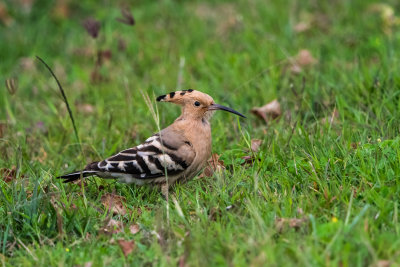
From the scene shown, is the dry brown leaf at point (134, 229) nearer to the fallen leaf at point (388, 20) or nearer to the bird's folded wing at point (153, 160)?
the bird's folded wing at point (153, 160)

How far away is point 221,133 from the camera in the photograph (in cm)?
528

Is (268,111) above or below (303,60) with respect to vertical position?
below

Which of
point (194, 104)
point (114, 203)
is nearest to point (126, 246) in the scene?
point (114, 203)

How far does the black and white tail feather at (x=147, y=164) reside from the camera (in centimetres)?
436

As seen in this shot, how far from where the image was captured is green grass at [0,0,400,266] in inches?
131

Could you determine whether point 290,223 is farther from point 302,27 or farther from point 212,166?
point 302,27

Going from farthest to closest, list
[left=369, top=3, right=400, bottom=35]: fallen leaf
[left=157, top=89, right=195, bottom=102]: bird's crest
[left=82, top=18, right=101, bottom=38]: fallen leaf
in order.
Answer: [left=369, top=3, right=400, bottom=35]: fallen leaf < [left=82, top=18, right=101, bottom=38]: fallen leaf < [left=157, top=89, right=195, bottom=102]: bird's crest

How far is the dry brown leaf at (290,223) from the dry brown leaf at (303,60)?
9.80 feet

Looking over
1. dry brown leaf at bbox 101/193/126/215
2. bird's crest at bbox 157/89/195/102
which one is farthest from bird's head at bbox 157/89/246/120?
dry brown leaf at bbox 101/193/126/215

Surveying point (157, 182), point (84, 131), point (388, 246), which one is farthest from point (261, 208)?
point (84, 131)

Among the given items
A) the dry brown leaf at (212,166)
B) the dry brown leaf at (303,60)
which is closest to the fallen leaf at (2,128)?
the dry brown leaf at (212,166)

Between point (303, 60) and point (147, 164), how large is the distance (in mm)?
2663

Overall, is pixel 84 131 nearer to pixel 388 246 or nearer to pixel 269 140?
pixel 269 140

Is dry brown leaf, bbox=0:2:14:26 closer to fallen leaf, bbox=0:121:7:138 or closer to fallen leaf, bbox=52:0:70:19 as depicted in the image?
fallen leaf, bbox=52:0:70:19
